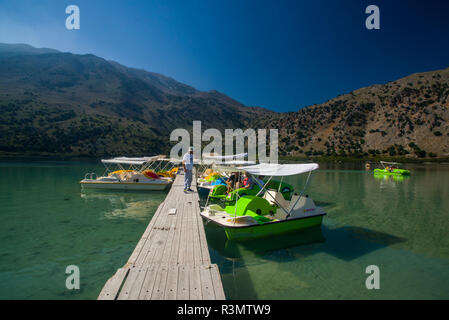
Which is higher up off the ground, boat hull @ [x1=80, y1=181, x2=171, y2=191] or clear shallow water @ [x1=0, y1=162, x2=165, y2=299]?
boat hull @ [x1=80, y1=181, x2=171, y2=191]

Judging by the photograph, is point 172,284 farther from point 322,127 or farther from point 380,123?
point 380,123

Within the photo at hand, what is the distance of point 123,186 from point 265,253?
16542 millimetres

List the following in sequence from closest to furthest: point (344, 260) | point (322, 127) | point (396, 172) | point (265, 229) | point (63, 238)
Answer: point (344, 260) → point (265, 229) → point (63, 238) → point (396, 172) → point (322, 127)

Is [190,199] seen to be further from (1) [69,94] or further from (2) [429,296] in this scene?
(1) [69,94]

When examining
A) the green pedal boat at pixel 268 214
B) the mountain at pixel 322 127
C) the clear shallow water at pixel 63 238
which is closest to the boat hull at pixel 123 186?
the clear shallow water at pixel 63 238

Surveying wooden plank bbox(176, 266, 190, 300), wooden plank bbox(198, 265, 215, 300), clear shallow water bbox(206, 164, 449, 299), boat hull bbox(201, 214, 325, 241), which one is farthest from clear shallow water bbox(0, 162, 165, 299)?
boat hull bbox(201, 214, 325, 241)

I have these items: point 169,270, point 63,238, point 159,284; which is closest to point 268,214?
point 169,270

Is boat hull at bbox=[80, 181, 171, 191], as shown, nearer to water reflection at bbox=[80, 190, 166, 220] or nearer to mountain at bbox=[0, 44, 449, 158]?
water reflection at bbox=[80, 190, 166, 220]

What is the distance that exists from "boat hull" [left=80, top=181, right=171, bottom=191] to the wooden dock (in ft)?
42.9

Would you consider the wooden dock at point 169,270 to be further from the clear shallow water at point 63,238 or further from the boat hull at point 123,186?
the boat hull at point 123,186

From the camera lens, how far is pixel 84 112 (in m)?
98.2

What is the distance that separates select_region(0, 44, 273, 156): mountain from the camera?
70938mm

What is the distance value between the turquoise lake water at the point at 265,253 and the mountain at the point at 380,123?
65478 mm

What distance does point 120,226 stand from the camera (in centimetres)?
1216
